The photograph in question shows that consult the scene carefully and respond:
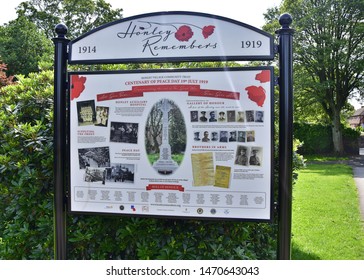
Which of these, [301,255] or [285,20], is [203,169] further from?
[301,255]

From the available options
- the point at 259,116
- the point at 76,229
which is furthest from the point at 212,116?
the point at 76,229

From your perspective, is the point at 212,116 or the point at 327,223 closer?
the point at 212,116

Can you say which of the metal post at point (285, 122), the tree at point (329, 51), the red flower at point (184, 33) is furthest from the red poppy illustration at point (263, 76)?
the tree at point (329, 51)

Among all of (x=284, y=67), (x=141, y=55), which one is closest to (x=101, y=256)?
(x=141, y=55)

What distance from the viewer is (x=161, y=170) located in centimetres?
344

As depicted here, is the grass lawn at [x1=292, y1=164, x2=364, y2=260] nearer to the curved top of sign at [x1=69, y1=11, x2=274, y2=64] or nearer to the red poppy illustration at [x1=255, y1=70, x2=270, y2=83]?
the red poppy illustration at [x1=255, y1=70, x2=270, y2=83]

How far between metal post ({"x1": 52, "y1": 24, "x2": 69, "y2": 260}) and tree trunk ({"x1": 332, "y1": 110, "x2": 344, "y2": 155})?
934 inches

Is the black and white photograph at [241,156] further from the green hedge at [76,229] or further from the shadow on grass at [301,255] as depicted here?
the shadow on grass at [301,255]

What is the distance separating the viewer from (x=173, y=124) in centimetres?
342

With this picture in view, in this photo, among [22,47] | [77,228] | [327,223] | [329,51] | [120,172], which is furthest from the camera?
[22,47]

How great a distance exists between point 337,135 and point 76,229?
23.9 meters

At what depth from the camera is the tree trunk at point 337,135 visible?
24.5 meters
